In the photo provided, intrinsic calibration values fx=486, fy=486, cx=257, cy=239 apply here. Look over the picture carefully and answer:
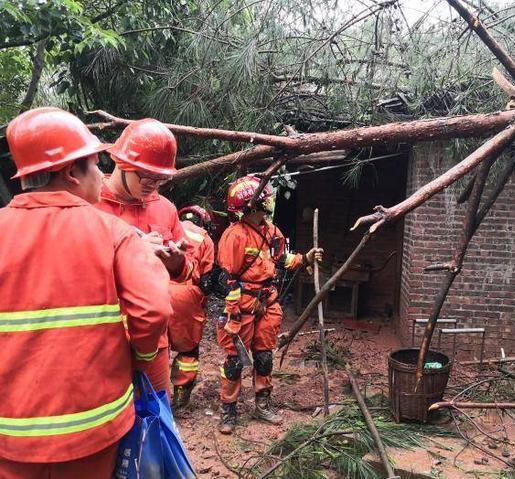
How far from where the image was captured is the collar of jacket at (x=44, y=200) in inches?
61.6

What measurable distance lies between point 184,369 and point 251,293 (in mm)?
983

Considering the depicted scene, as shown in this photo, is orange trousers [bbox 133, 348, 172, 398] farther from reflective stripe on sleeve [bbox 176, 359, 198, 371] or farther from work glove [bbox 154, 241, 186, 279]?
reflective stripe on sleeve [bbox 176, 359, 198, 371]

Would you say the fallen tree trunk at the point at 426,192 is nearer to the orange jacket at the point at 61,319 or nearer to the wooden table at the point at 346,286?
the orange jacket at the point at 61,319

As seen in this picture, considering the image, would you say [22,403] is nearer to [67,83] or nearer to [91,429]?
[91,429]

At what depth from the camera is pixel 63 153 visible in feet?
5.26

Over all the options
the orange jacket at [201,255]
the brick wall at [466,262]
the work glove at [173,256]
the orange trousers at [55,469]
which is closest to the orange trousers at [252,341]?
the orange jacket at [201,255]

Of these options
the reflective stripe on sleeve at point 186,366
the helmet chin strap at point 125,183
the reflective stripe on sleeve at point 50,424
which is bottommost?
the reflective stripe on sleeve at point 186,366

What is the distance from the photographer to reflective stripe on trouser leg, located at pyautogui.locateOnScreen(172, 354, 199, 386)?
4.43m

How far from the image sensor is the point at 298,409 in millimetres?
4605

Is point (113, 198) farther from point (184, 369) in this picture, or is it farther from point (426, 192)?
point (184, 369)

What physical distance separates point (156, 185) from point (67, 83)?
447 centimetres

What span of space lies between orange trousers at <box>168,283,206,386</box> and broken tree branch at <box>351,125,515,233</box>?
8.37 feet

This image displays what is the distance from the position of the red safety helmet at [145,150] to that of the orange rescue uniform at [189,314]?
5.13 feet

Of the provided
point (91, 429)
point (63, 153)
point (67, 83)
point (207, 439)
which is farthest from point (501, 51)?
point (67, 83)
